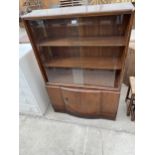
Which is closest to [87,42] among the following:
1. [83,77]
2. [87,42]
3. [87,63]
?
[87,42]

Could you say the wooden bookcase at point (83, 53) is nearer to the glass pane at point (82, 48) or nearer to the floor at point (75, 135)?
the glass pane at point (82, 48)

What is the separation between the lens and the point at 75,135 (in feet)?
5.88

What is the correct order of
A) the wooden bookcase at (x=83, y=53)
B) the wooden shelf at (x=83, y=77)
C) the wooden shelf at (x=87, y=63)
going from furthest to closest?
the wooden shelf at (x=83, y=77)
the wooden shelf at (x=87, y=63)
the wooden bookcase at (x=83, y=53)

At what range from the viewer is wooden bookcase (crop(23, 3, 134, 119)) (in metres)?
1.28

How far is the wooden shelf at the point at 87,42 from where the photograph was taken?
1.35m

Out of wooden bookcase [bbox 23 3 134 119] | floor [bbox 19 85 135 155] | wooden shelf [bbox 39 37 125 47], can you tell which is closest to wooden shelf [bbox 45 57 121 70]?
wooden bookcase [bbox 23 3 134 119]

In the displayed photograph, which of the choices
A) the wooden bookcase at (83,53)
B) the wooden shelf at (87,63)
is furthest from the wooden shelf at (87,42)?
the wooden shelf at (87,63)

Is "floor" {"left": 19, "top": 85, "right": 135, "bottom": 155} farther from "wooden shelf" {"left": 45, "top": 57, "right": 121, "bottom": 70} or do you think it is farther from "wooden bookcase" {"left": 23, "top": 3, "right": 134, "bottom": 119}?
"wooden shelf" {"left": 45, "top": 57, "right": 121, "bottom": 70}

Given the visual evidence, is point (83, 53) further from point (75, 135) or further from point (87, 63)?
point (75, 135)

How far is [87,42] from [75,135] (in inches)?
44.2

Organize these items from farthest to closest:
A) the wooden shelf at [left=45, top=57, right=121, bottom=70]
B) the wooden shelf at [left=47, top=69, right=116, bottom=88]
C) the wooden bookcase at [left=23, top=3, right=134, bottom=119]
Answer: the wooden shelf at [left=47, top=69, right=116, bottom=88] < the wooden shelf at [left=45, top=57, right=121, bottom=70] < the wooden bookcase at [left=23, top=3, right=134, bottom=119]

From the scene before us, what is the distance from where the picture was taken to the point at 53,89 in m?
1.80
